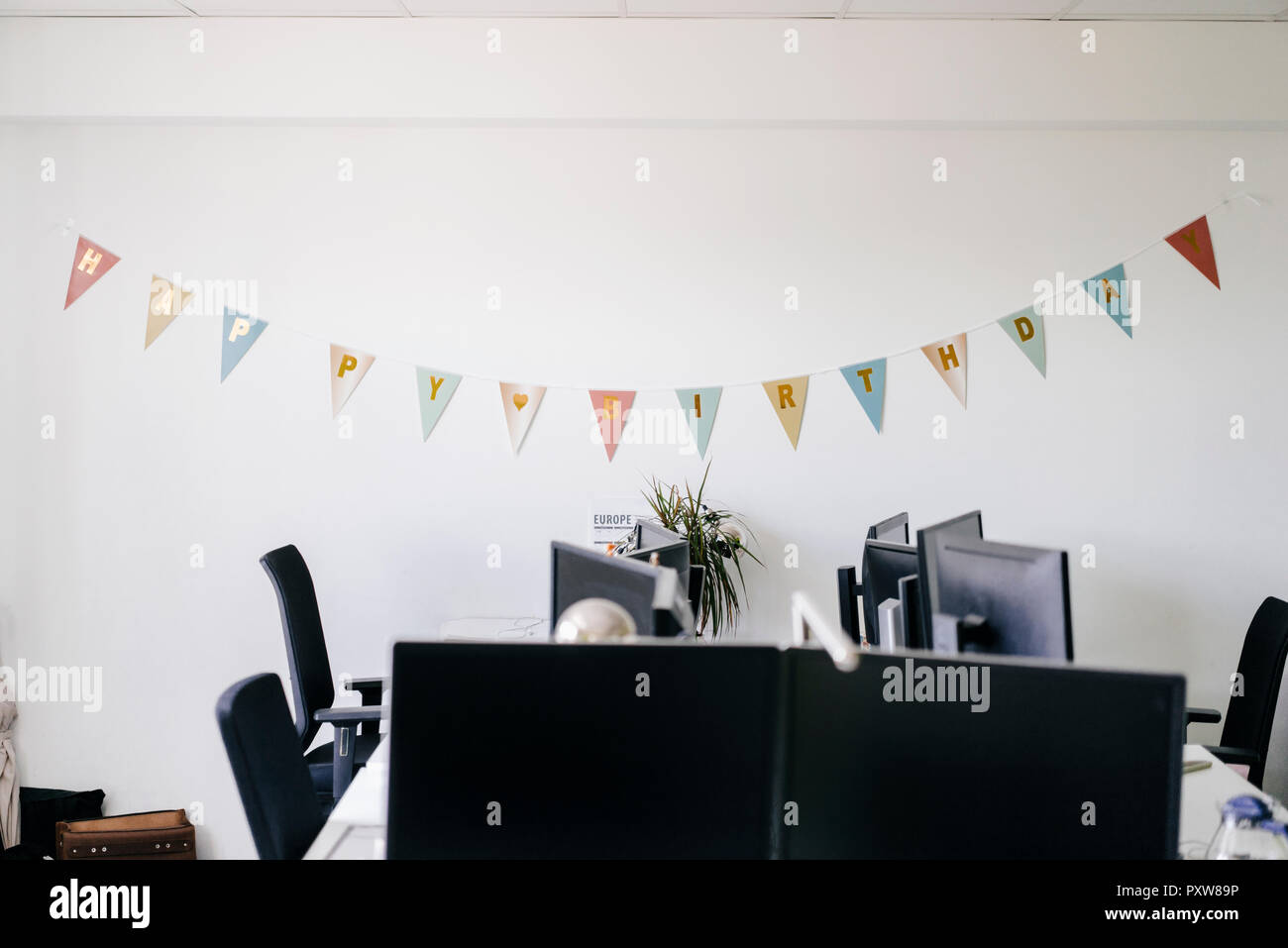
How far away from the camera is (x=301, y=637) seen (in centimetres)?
270

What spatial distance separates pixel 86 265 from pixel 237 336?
1.97 feet

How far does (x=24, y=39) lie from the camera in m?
3.14

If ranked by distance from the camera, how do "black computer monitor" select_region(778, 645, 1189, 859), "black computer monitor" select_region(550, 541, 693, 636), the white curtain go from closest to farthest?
"black computer monitor" select_region(778, 645, 1189, 859), "black computer monitor" select_region(550, 541, 693, 636), the white curtain

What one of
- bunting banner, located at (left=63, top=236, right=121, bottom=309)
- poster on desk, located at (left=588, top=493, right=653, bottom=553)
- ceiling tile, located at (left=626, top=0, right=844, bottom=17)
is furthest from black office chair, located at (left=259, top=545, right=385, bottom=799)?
ceiling tile, located at (left=626, top=0, right=844, bottom=17)

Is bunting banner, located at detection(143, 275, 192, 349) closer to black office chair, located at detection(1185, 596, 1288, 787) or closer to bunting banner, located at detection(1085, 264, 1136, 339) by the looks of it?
bunting banner, located at detection(1085, 264, 1136, 339)

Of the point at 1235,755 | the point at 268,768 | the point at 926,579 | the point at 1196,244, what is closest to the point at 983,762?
the point at 926,579

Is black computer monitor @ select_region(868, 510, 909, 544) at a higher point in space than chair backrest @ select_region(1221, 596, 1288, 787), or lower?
higher

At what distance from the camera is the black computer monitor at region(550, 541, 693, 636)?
1389mm

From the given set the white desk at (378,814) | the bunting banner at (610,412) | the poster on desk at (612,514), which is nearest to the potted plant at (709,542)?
the poster on desk at (612,514)

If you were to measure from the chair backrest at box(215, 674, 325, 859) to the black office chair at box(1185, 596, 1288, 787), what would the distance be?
2218 millimetres

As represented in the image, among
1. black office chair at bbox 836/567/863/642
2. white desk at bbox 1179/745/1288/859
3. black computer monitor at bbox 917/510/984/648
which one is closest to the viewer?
white desk at bbox 1179/745/1288/859

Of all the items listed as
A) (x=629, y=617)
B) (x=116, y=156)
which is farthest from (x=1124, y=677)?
(x=116, y=156)

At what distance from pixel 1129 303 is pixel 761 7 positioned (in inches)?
65.7

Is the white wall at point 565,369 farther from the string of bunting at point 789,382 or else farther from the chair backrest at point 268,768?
the chair backrest at point 268,768
